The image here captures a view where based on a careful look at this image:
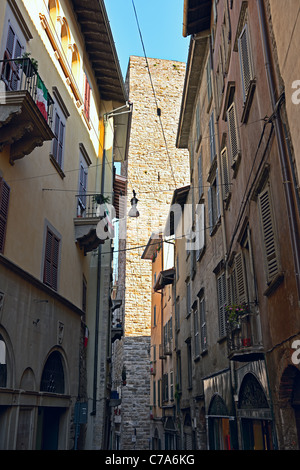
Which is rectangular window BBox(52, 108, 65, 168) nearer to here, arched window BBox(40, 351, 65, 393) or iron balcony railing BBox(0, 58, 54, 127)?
iron balcony railing BBox(0, 58, 54, 127)

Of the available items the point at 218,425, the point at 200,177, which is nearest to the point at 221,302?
the point at 218,425

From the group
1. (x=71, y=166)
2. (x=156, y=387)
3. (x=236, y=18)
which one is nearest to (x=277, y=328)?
(x=236, y=18)

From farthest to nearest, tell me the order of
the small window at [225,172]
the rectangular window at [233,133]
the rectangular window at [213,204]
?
the rectangular window at [213,204] < the small window at [225,172] < the rectangular window at [233,133]

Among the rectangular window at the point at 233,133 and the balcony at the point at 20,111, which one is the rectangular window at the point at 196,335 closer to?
the rectangular window at the point at 233,133

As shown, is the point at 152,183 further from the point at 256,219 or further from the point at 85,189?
the point at 256,219

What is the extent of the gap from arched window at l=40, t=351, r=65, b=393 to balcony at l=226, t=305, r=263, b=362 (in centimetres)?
422

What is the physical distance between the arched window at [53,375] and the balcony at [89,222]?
3.55 meters

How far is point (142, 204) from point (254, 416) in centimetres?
2897

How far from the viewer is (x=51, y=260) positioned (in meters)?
11.3

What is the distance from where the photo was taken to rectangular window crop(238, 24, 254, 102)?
906 centimetres

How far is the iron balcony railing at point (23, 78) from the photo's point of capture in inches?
351

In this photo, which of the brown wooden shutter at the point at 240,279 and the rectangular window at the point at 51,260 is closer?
the brown wooden shutter at the point at 240,279

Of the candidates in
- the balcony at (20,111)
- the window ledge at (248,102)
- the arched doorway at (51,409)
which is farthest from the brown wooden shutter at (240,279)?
the arched doorway at (51,409)

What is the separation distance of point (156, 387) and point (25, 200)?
69.9 feet
